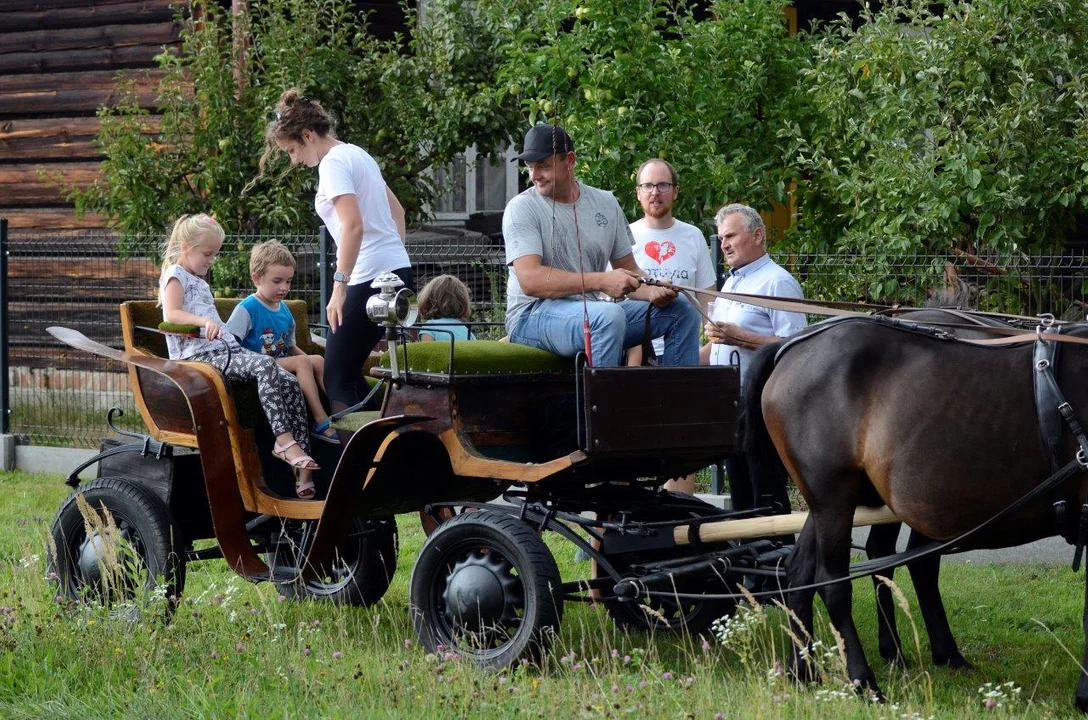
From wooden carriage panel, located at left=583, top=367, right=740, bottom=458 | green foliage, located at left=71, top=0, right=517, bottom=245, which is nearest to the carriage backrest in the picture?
wooden carriage panel, located at left=583, top=367, right=740, bottom=458

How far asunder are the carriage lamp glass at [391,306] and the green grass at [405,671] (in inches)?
44.7

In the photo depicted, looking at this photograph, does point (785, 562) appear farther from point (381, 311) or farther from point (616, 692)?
point (381, 311)

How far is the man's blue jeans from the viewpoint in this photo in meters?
5.36

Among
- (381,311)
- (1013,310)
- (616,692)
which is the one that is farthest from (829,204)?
(616,692)

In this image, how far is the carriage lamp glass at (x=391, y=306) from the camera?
17.1 feet

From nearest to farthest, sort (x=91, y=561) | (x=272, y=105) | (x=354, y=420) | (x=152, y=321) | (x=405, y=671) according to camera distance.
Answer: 1. (x=405, y=671)
2. (x=354, y=420)
3. (x=91, y=561)
4. (x=152, y=321)
5. (x=272, y=105)

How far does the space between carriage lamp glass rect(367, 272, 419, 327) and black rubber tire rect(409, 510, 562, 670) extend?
78 centimetres

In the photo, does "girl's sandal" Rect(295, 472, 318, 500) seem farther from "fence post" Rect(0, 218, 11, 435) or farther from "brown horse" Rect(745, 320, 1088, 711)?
"fence post" Rect(0, 218, 11, 435)

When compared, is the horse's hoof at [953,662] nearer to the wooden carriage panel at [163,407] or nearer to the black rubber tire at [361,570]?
the black rubber tire at [361,570]

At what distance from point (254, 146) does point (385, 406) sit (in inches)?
279

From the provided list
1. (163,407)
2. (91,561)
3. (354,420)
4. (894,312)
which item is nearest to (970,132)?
(894,312)

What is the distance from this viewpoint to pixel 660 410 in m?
5.17

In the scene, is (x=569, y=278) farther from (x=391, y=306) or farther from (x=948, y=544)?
(x=948, y=544)

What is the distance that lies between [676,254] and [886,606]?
2.23 metres
